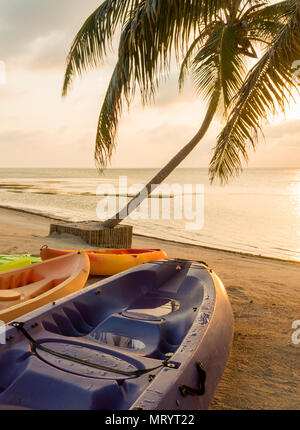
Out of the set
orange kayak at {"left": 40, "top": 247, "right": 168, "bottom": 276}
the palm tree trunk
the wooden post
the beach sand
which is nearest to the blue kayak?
the beach sand

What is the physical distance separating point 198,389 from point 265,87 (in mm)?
3644

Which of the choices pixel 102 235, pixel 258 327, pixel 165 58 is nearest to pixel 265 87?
pixel 165 58

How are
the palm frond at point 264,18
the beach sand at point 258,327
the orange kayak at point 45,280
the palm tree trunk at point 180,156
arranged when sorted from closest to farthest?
1. the beach sand at point 258,327
2. the orange kayak at point 45,280
3. the palm frond at point 264,18
4. the palm tree trunk at point 180,156

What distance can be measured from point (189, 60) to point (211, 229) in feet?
24.1

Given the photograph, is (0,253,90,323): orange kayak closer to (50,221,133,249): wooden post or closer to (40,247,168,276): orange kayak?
(40,247,168,276): orange kayak

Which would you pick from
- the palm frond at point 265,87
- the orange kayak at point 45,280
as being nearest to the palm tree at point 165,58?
the palm frond at point 265,87

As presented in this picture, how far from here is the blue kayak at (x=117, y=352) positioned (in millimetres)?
2137

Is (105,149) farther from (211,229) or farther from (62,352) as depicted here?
(211,229)

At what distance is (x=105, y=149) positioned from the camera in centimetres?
514

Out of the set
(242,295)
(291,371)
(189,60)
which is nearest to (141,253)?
(242,295)

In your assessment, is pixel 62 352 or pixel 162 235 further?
pixel 162 235

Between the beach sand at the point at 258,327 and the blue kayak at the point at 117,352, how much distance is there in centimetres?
39

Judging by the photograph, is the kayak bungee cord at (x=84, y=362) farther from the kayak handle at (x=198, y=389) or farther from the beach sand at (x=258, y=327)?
the beach sand at (x=258, y=327)

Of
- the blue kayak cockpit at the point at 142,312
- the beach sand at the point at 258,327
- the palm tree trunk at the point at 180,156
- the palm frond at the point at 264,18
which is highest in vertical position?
the palm frond at the point at 264,18
